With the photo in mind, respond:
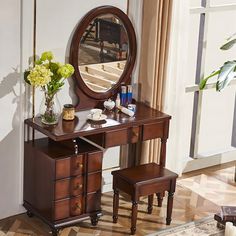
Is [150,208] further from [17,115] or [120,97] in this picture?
[17,115]

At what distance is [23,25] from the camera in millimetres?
4516

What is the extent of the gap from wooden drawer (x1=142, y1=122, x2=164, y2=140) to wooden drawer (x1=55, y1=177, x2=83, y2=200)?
59cm

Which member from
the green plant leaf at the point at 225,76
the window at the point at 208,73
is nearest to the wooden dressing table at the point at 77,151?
the green plant leaf at the point at 225,76

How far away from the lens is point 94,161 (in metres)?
4.64

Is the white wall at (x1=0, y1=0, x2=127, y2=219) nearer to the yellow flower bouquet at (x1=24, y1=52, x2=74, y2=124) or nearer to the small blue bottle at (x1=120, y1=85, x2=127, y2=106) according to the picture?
the yellow flower bouquet at (x1=24, y1=52, x2=74, y2=124)

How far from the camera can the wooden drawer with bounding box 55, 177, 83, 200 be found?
4.51 metres

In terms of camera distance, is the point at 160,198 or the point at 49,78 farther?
the point at 160,198

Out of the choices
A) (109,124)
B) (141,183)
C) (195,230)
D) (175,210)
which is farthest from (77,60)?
(195,230)

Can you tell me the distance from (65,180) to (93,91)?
0.78 m

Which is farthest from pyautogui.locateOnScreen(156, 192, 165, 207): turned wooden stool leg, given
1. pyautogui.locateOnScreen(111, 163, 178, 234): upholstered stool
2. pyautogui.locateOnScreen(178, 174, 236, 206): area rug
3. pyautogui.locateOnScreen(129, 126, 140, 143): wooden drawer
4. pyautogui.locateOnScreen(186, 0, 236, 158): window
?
pyautogui.locateOnScreen(186, 0, 236, 158): window

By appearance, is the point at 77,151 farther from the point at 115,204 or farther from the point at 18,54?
the point at 18,54

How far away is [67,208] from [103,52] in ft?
3.87

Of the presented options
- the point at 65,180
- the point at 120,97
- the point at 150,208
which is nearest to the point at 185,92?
the point at 120,97

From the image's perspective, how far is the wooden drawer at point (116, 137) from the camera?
4.64m
